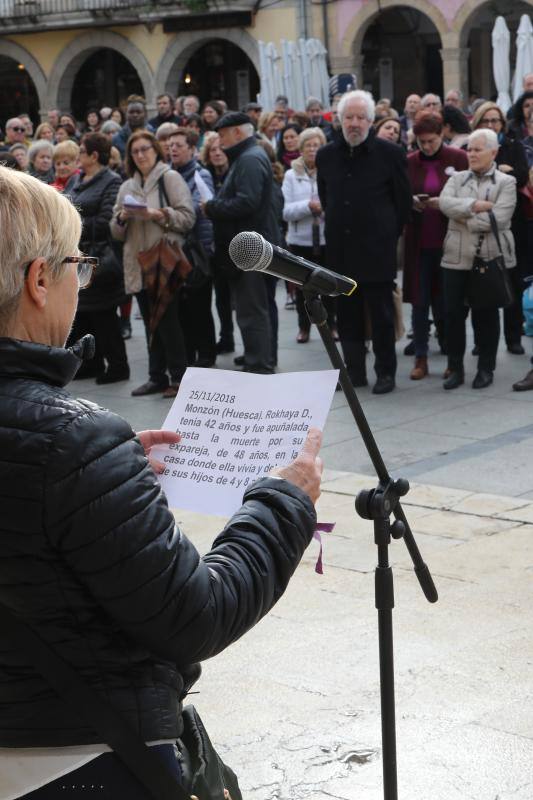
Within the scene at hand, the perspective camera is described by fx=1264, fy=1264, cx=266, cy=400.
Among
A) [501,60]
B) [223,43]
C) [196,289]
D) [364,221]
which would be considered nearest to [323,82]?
[501,60]

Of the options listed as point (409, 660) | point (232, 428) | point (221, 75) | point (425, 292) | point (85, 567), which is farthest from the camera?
point (221, 75)

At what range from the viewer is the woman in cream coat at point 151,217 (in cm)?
892

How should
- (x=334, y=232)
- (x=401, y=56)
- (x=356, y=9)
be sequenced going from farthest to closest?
1. (x=401, y=56)
2. (x=356, y=9)
3. (x=334, y=232)

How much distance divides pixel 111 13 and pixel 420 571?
33.2 metres

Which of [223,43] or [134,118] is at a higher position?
[223,43]

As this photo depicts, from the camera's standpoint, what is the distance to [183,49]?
33.8 metres

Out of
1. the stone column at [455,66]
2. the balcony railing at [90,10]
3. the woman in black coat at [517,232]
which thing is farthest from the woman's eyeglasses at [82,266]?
the balcony railing at [90,10]

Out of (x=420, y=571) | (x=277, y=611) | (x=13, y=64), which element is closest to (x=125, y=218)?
(x=277, y=611)

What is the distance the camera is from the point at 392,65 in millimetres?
33688

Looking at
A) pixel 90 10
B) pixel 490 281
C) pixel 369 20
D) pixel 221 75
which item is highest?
pixel 90 10

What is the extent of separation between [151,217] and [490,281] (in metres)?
2.41

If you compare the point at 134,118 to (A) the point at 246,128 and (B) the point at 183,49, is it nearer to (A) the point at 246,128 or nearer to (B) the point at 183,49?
(A) the point at 246,128

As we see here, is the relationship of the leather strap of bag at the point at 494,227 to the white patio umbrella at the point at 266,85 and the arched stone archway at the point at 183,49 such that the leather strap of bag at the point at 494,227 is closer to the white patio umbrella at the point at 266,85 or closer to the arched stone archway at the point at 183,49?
the white patio umbrella at the point at 266,85

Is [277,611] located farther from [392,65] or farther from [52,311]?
[392,65]
